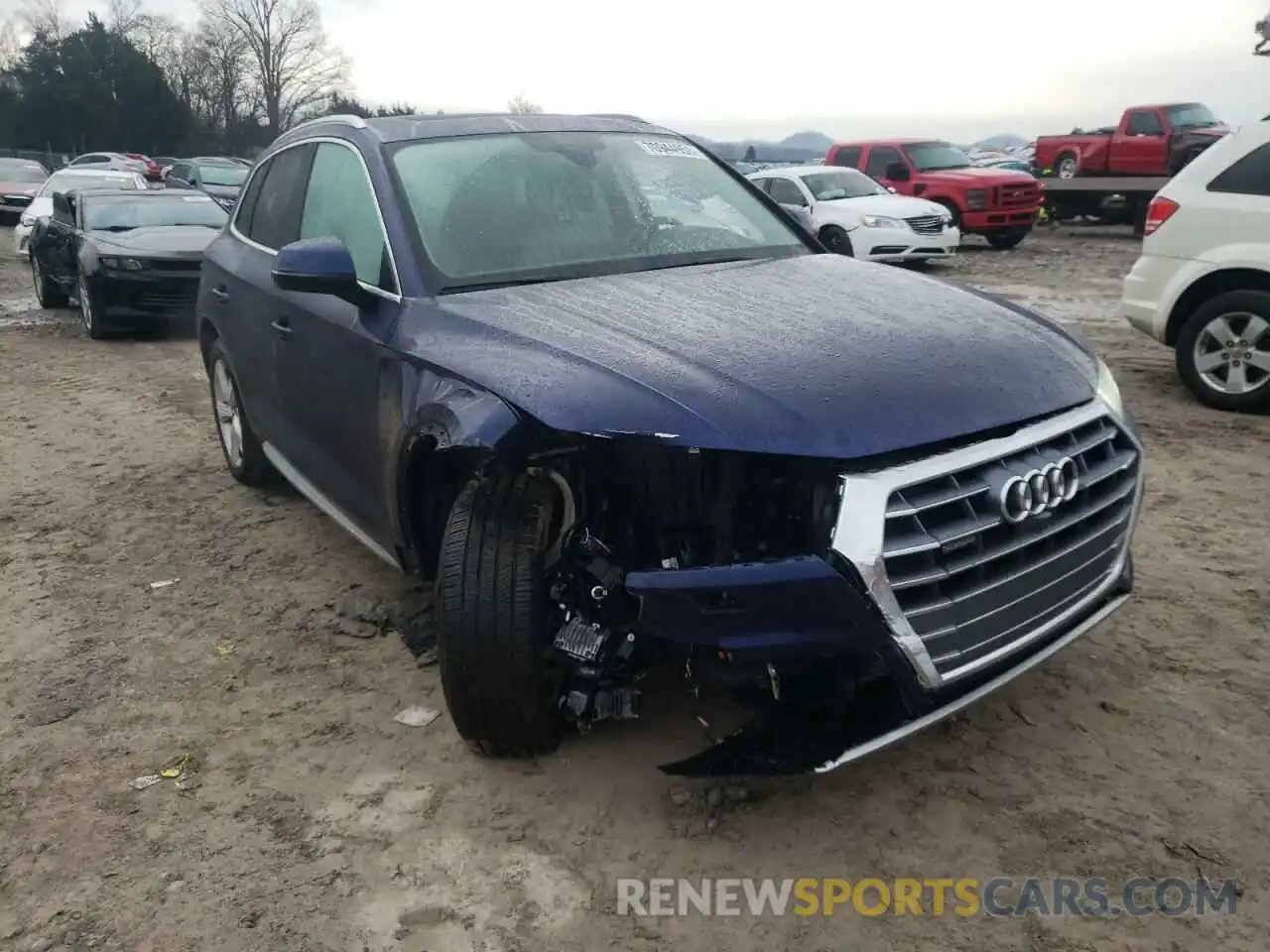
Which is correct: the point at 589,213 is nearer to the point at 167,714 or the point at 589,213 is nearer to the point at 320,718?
Result: the point at 320,718

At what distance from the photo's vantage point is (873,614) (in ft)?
7.50

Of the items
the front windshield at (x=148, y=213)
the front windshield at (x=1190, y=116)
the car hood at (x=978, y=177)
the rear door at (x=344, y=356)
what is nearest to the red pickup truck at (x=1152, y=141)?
the front windshield at (x=1190, y=116)

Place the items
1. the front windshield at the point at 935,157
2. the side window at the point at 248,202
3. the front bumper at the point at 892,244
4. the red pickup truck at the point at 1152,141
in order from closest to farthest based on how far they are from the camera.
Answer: the side window at the point at 248,202
the front bumper at the point at 892,244
the front windshield at the point at 935,157
the red pickup truck at the point at 1152,141

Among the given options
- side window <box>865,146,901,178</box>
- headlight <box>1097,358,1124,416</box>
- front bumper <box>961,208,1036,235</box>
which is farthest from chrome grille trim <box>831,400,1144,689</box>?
side window <box>865,146,901,178</box>

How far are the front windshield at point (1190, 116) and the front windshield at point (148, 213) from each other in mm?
17968

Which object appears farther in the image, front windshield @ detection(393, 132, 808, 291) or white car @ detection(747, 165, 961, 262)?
white car @ detection(747, 165, 961, 262)

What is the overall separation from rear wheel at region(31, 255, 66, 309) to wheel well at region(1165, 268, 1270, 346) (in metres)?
11.7

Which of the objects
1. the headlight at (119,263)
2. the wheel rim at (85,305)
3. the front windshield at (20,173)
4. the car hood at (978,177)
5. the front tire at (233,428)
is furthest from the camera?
the front windshield at (20,173)

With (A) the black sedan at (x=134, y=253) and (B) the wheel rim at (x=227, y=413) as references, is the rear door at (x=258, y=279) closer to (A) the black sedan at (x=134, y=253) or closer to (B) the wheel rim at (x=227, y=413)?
(B) the wheel rim at (x=227, y=413)

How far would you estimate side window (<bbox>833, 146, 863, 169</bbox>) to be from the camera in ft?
59.4

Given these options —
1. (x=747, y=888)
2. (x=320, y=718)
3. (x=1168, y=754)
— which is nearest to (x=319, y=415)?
(x=320, y=718)

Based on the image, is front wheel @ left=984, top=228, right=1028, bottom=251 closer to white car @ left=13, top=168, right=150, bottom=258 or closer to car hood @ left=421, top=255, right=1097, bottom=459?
white car @ left=13, top=168, right=150, bottom=258

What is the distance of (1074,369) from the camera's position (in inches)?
115

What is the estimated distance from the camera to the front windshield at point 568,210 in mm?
3447
